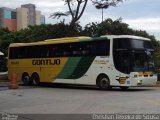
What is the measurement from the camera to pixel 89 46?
26281 millimetres

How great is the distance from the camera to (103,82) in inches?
1006

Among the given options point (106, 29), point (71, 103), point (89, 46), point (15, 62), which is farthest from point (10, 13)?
point (71, 103)

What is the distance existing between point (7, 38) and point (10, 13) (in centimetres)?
4840

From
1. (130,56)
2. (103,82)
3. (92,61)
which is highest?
(130,56)

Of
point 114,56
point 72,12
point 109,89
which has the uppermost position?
point 72,12

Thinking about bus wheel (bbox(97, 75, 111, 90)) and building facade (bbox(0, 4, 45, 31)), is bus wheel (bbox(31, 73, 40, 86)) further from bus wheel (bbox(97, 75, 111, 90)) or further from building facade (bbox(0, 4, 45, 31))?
building facade (bbox(0, 4, 45, 31))

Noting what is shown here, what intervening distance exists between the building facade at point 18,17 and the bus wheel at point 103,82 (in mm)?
89423

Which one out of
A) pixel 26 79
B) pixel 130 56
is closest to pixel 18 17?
pixel 26 79

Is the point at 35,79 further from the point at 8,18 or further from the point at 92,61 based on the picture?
the point at 8,18

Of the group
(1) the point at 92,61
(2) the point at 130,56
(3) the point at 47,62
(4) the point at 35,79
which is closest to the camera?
(2) the point at 130,56

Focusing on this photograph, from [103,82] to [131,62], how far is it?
234 centimetres

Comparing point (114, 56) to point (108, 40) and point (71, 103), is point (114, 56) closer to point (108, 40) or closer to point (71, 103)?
point (108, 40)

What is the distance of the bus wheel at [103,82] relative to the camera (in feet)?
82.9

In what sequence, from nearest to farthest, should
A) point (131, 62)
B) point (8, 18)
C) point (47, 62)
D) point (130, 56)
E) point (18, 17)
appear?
point (131, 62), point (130, 56), point (47, 62), point (8, 18), point (18, 17)
